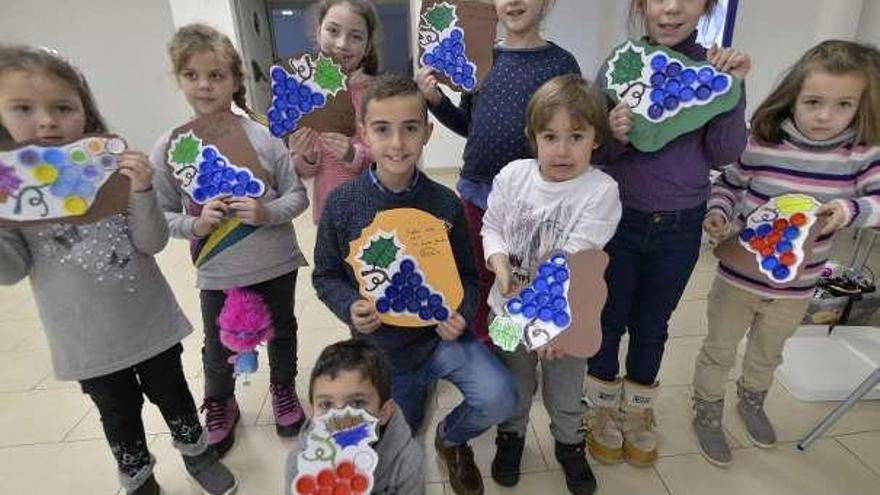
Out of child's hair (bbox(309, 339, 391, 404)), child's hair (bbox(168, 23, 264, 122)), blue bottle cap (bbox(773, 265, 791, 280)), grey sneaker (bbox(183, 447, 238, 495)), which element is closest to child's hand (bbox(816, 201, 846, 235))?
blue bottle cap (bbox(773, 265, 791, 280))

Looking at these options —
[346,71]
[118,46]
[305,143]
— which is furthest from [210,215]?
[118,46]

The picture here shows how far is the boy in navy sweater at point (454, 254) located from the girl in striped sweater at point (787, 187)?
0.70 m

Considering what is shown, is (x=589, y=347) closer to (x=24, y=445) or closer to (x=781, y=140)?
(x=781, y=140)

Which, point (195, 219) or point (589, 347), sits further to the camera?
point (195, 219)

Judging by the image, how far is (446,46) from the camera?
142cm

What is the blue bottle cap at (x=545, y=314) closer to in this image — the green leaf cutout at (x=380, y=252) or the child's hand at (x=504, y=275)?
the child's hand at (x=504, y=275)

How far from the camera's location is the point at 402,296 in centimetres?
124

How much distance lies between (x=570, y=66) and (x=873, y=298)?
A: 5.71 feet

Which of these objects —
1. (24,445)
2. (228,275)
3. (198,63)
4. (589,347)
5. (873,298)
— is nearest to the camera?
(589,347)

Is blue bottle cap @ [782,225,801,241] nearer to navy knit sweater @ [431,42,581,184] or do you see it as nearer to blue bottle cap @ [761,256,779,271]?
blue bottle cap @ [761,256,779,271]

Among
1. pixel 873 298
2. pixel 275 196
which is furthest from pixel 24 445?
pixel 873 298

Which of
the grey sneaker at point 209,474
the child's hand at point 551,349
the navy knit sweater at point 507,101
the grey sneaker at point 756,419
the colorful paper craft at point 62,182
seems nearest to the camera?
the colorful paper craft at point 62,182

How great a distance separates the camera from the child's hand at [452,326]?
4.19 ft

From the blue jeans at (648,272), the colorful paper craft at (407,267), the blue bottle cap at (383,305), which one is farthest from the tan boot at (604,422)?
the blue bottle cap at (383,305)
